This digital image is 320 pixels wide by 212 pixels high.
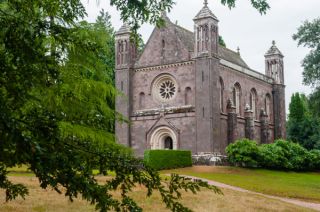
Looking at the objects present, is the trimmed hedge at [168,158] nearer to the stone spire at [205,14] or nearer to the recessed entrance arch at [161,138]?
the recessed entrance arch at [161,138]

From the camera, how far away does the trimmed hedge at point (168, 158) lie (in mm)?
31997

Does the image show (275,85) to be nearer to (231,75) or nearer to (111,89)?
(231,75)

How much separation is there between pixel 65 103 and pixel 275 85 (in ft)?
115

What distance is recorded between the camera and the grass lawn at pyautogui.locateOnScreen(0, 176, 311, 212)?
12.9 metres

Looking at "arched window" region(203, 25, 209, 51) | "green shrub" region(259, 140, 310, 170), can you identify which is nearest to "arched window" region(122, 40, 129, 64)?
"arched window" region(203, 25, 209, 51)

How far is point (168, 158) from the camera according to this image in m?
32.7

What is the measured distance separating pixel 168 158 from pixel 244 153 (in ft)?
18.0

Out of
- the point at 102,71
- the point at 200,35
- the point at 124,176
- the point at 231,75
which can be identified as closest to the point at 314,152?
the point at 231,75

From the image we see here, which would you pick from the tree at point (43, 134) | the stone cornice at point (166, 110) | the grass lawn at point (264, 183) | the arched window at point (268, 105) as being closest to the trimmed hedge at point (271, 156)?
the grass lawn at point (264, 183)

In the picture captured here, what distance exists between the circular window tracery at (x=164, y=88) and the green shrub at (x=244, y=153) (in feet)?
20.6

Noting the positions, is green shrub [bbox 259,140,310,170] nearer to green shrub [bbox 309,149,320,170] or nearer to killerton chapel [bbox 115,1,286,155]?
green shrub [bbox 309,149,320,170]

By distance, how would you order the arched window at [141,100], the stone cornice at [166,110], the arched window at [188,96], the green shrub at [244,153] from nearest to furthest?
1. the green shrub at [244,153]
2. the stone cornice at [166,110]
3. the arched window at [188,96]
4. the arched window at [141,100]

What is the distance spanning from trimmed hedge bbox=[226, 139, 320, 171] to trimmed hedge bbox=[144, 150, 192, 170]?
3.20 meters

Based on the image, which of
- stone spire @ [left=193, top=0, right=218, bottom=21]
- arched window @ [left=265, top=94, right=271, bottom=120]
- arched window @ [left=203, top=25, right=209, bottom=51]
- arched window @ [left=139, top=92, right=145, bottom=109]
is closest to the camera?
arched window @ [left=203, top=25, right=209, bottom=51]
